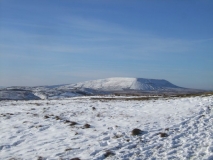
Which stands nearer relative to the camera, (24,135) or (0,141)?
(0,141)

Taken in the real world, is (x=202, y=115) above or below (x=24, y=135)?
above

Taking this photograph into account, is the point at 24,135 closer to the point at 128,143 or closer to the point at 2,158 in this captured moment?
the point at 2,158

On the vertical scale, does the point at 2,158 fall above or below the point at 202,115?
below

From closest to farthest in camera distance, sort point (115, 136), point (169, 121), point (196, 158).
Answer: point (196, 158) → point (115, 136) → point (169, 121)

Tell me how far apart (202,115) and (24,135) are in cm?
1231

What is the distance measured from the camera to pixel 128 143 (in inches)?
431

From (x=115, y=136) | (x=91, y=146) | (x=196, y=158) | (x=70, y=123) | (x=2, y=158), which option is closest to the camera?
(x=196, y=158)

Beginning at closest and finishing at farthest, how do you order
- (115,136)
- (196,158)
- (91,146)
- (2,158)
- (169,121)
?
(196,158)
(2,158)
(91,146)
(115,136)
(169,121)

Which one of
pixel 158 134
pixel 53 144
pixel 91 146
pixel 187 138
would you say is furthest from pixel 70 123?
pixel 187 138

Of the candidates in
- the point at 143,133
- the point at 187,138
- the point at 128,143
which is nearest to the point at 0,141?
the point at 128,143

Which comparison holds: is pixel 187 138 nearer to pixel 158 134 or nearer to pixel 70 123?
pixel 158 134

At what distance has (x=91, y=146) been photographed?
35.7 ft

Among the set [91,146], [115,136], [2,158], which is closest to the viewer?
[2,158]

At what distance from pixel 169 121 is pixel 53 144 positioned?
25.7ft
